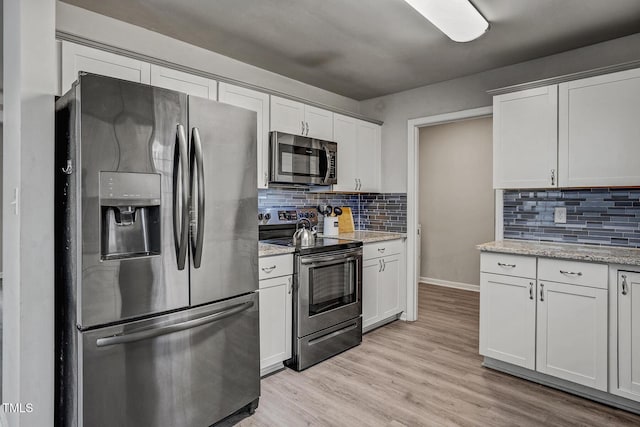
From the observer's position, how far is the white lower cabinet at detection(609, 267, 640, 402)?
2219 millimetres

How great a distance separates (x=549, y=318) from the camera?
2.53 m

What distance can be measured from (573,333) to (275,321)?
2.03 meters

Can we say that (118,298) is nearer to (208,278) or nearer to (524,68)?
(208,278)

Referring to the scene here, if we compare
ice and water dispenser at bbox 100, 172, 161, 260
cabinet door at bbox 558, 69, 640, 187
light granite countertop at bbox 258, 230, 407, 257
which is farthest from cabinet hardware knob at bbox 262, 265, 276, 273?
cabinet door at bbox 558, 69, 640, 187

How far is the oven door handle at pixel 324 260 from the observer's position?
2818 millimetres

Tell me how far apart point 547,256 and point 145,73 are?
292 centimetres

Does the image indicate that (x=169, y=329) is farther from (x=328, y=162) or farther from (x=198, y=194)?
(x=328, y=162)

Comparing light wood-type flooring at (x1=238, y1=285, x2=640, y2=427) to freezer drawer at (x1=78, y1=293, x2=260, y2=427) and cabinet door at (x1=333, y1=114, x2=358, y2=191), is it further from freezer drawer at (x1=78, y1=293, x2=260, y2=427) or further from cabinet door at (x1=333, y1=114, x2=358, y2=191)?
cabinet door at (x1=333, y1=114, x2=358, y2=191)

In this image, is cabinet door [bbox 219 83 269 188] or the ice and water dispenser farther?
cabinet door [bbox 219 83 269 188]

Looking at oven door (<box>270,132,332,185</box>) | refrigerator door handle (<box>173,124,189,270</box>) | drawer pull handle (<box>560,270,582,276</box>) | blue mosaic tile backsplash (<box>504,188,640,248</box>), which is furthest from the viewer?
oven door (<box>270,132,332,185</box>)

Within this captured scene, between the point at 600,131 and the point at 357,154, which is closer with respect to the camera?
the point at 600,131

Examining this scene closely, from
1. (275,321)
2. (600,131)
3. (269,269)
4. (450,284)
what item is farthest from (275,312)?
(450,284)

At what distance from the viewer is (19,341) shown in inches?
63.7

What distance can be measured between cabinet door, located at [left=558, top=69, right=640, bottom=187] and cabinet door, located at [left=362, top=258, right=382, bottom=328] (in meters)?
1.70
